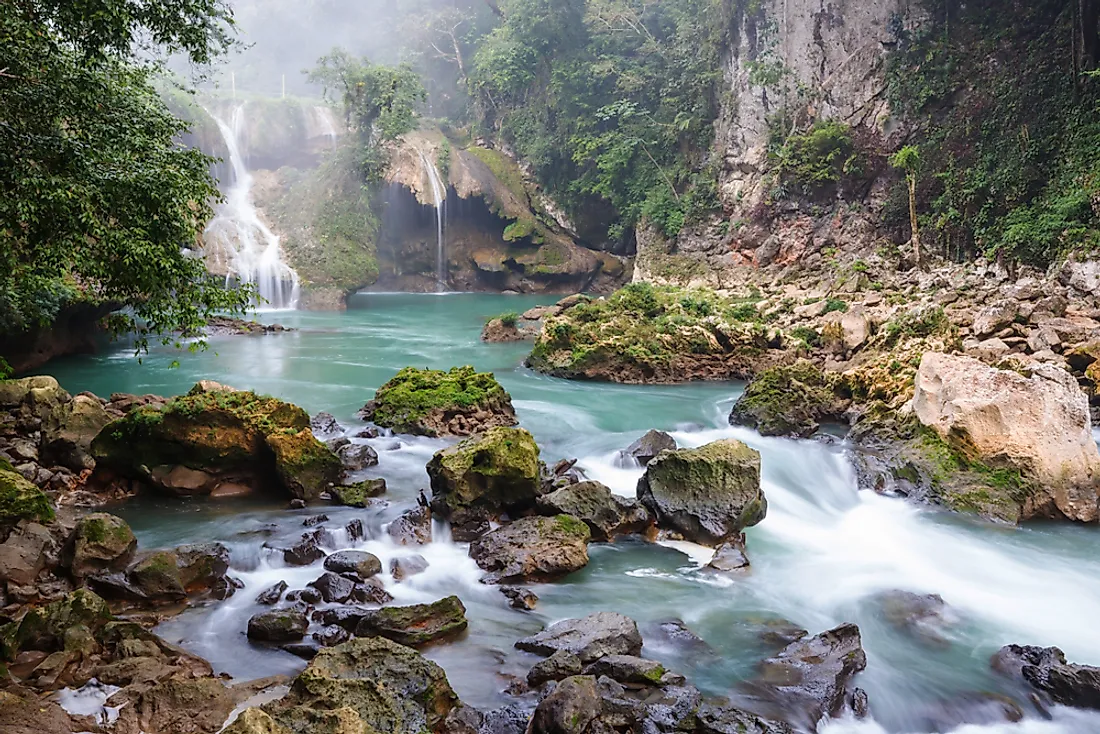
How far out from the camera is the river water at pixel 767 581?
600cm

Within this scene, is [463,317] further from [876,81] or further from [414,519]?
[414,519]

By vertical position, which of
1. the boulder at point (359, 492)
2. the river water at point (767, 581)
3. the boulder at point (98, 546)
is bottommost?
the river water at point (767, 581)

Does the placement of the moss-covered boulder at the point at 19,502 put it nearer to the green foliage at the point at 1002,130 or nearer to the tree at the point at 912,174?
the green foliage at the point at 1002,130

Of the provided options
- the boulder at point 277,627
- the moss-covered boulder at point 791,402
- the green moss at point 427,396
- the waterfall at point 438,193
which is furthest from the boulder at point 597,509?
the waterfall at point 438,193

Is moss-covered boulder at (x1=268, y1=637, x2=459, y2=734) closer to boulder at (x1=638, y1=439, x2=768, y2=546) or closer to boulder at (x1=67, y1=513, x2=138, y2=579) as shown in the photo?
boulder at (x1=67, y1=513, x2=138, y2=579)

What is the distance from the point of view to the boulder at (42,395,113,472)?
9234 mm

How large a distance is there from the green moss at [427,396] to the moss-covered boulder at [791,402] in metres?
4.21

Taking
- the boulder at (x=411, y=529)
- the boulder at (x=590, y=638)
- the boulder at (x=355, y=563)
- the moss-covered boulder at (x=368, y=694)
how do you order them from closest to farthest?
the moss-covered boulder at (x=368, y=694), the boulder at (x=590, y=638), the boulder at (x=355, y=563), the boulder at (x=411, y=529)

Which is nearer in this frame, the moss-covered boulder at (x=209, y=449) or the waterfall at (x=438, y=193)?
the moss-covered boulder at (x=209, y=449)

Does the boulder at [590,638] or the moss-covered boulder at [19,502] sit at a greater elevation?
the moss-covered boulder at [19,502]

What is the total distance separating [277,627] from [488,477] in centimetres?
310

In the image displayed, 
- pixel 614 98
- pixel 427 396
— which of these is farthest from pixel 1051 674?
pixel 614 98

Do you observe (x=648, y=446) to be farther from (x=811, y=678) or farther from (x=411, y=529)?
(x=811, y=678)

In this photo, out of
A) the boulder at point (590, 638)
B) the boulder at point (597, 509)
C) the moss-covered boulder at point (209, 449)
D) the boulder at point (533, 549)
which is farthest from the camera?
the moss-covered boulder at point (209, 449)
